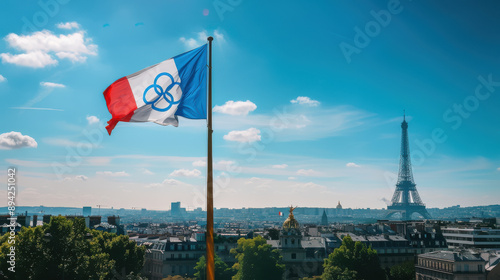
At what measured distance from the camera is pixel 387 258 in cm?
10925

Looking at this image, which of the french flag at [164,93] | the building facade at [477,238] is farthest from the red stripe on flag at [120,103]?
the building facade at [477,238]

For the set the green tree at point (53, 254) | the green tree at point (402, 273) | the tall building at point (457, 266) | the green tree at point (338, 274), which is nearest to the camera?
the green tree at point (53, 254)

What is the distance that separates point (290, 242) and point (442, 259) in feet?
118

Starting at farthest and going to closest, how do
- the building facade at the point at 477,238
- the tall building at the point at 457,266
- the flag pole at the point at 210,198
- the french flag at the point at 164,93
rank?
the building facade at the point at 477,238, the tall building at the point at 457,266, the french flag at the point at 164,93, the flag pole at the point at 210,198

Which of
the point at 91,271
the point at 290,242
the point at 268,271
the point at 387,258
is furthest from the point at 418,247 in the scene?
the point at 91,271

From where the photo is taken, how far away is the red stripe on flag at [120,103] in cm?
1906

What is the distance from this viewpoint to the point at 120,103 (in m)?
19.2

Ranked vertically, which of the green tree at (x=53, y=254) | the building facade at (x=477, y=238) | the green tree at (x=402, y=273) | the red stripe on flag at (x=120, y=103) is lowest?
the green tree at (x=402, y=273)

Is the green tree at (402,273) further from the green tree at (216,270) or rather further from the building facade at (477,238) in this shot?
the building facade at (477,238)

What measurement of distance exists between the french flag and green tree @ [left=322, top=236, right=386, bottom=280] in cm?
6846

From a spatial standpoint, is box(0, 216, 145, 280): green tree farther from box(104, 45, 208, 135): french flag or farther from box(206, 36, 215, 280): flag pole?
box(206, 36, 215, 280): flag pole

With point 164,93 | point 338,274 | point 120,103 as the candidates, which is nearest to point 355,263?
point 338,274

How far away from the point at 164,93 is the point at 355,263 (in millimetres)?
73785

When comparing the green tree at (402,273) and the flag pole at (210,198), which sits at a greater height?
the flag pole at (210,198)
